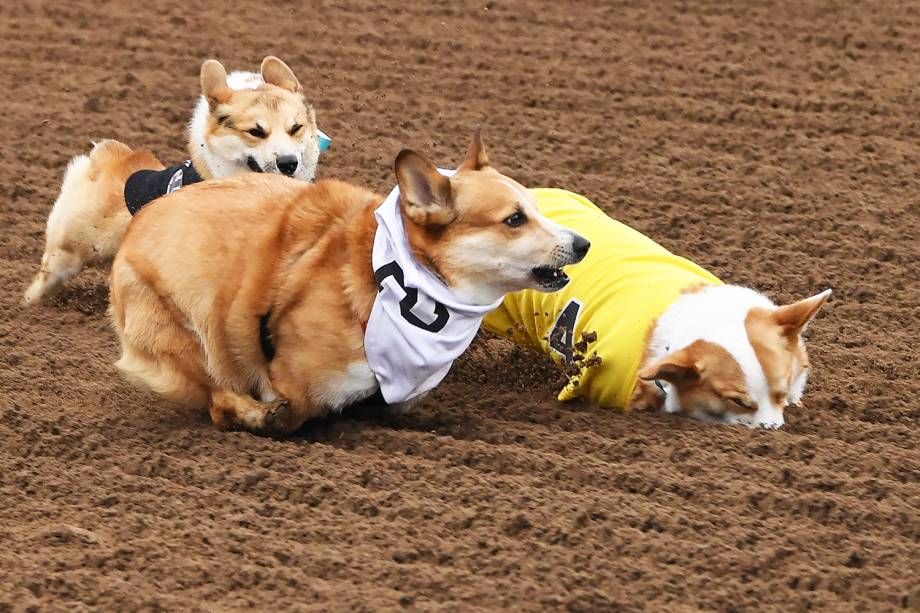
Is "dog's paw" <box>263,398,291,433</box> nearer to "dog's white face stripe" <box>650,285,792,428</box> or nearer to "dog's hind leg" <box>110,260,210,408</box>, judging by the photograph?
"dog's hind leg" <box>110,260,210,408</box>

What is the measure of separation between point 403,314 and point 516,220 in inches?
24.3

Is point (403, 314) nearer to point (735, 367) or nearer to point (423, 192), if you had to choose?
point (423, 192)

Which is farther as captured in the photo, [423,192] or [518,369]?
[518,369]

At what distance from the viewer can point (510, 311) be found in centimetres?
621

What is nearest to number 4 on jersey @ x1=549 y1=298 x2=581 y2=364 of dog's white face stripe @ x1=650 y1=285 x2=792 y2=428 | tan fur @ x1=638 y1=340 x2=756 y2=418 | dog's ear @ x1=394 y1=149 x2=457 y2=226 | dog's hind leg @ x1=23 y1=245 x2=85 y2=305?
dog's white face stripe @ x1=650 y1=285 x2=792 y2=428

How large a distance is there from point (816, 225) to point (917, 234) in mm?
624

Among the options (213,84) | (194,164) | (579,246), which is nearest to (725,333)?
(579,246)

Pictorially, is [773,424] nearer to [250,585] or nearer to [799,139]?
[250,585]

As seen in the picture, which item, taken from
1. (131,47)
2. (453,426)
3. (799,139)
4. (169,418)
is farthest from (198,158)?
(799,139)

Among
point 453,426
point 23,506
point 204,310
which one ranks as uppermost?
point 204,310

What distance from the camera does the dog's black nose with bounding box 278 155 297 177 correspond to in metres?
7.46

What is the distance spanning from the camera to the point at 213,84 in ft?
24.8

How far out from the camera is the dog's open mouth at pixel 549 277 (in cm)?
514

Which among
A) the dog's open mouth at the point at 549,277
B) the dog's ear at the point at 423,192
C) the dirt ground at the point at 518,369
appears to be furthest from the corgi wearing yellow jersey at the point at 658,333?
the dog's ear at the point at 423,192
